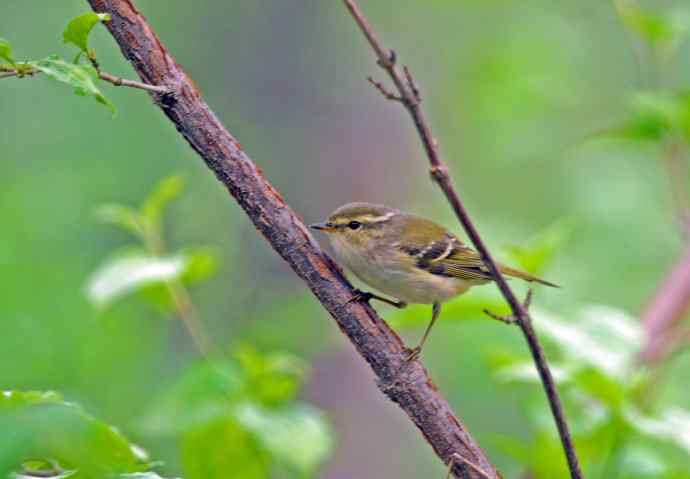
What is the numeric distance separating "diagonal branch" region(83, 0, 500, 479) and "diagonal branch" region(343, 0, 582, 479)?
0.83ft

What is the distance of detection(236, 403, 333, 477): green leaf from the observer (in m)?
2.84

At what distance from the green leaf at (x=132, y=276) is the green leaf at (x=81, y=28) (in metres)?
1.39

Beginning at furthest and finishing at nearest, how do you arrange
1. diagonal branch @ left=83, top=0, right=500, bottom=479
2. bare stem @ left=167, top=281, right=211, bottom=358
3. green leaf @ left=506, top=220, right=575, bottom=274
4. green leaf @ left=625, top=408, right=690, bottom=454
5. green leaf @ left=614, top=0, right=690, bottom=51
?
1. green leaf @ left=614, top=0, right=690, bottom=51
2. green leaf @ left=506, top=220, right=575, bottom=274
3. bare stem @ left=167, top=281, right=211, bottom=358
4. green leaf @ left=625, top=408, right=690, bottom=454
5. diagonal branch @ left=83, top=0, right=500, bottom=479

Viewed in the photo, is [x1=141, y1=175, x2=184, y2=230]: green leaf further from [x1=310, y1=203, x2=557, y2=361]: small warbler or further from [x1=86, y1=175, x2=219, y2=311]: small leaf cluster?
[x1=310, y1=203, x2=557, y2=361]: small warbler

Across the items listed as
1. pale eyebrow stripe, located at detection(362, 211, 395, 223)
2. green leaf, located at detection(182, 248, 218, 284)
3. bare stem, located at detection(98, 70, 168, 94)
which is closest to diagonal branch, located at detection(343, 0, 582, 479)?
bare stem, located at detection(98, 70, 168, 94)

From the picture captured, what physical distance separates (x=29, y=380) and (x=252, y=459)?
2.14 m

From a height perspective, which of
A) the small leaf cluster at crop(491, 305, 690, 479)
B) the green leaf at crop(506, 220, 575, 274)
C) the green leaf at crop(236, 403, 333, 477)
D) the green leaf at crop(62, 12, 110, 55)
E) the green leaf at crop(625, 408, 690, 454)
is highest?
the green leaf at crop(506, 220, 575, 274)

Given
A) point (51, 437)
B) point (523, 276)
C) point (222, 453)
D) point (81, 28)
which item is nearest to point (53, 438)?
point (51, 437)

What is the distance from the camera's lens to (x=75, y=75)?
165 centimetres

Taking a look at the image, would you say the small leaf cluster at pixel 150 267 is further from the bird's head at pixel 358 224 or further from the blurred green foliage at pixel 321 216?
the bird's head at pixel 358 224

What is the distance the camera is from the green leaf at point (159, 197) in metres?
3.13

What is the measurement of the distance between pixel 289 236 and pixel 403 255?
1830mm

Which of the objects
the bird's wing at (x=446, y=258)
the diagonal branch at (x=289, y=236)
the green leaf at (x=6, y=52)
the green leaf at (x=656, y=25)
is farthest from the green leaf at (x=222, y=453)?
the green leaf at (x=656, y=25)

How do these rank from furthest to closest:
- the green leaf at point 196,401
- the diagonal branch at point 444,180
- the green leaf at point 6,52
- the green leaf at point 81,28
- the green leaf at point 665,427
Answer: the green leaf at point 196,401
the green leaf at point 665,427
the green leaf at point 81,28
the green leaf at point 6,52
the diagonal branch at point 444,180
